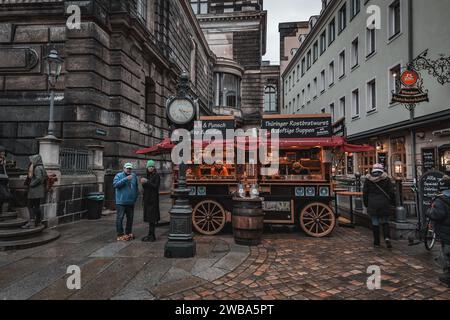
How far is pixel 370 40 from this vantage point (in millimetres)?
17969

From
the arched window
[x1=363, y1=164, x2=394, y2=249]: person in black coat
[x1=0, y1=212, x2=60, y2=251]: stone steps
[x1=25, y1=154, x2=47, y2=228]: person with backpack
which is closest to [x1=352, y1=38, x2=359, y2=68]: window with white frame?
[x1=363, y1=164, x2=394, y2=249]: person in black coat

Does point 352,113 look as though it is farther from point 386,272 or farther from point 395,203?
point 386,272

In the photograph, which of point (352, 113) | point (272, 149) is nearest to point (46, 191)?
point (272, 149)

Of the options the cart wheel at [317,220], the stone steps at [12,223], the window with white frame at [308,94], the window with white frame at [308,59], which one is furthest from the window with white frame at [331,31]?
the stone steps at [12,223]

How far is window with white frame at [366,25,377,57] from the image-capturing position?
694 inches

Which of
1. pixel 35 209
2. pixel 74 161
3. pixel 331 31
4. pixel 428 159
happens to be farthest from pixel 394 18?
pixel 35 209

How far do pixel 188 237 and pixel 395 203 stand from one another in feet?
17.0

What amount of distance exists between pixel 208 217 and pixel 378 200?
158 inches

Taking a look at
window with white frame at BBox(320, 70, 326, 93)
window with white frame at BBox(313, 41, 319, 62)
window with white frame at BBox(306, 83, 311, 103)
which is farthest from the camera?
window with white frame at BBox(306, 83, 311, 103)

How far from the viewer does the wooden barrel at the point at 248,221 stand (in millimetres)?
6648

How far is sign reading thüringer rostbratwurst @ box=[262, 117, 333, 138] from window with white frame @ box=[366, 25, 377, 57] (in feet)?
39.8

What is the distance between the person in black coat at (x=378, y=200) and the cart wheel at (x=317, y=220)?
1180 millimetres

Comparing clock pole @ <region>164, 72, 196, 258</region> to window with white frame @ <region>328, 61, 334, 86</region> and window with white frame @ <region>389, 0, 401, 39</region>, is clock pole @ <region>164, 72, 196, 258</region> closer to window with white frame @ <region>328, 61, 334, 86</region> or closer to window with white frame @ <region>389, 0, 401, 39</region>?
window with white frame @ <region>389, 0, 401, 39</region>

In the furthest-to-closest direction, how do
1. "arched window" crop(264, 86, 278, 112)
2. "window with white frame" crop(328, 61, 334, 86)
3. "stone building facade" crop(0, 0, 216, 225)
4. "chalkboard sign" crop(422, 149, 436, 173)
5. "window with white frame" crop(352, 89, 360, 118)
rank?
"arched window" crop(264, 86, 278, 112) → "window with white frame" crop(328, 61, 334, 86) → "window with white frame" crop(352, 89, 360, 118) → "chalkboard sign" crop(422, 149, 436, 173) → "stone building facade" crop(0, 0, 216, 225)
